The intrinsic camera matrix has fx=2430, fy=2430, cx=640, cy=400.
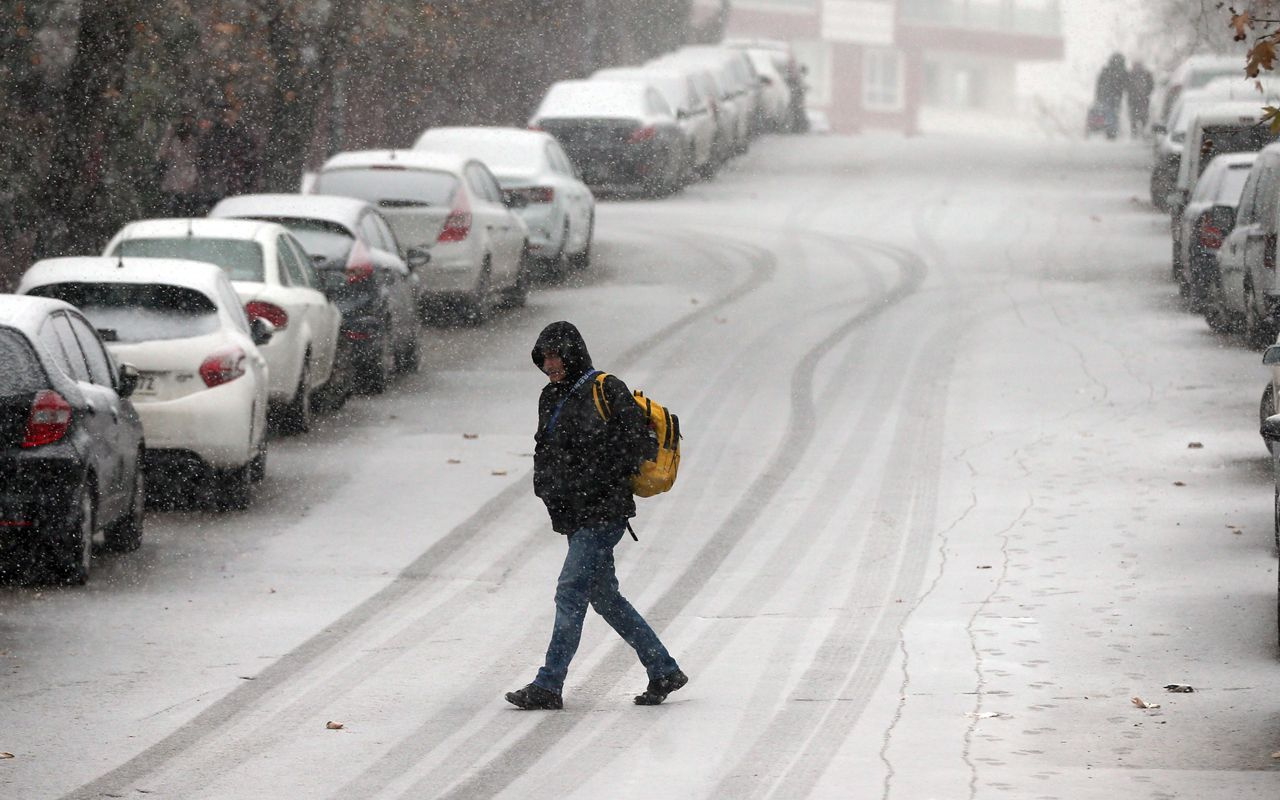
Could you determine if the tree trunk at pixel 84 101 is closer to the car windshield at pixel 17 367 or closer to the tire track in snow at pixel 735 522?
the tire track in snow at pixel 735 522

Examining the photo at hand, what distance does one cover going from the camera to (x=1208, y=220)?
75.7 ft

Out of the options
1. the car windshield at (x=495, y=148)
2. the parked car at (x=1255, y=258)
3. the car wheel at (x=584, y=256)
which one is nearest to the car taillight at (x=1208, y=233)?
the parked car at (x=1255, y=258)

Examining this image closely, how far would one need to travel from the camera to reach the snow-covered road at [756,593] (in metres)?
8.74

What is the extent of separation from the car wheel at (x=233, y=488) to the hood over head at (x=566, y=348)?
5380 millimetres

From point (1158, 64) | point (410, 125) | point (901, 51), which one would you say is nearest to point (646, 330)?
point (410, 125)

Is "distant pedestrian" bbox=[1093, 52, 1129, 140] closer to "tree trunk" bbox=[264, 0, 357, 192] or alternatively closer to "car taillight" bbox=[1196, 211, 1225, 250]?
"car taillight" bbox=[1196, 211, 1225, 250]

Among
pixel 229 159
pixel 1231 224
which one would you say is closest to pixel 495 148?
pixel 229 159

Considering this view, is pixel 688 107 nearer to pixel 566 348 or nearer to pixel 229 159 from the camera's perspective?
pixel 229 159

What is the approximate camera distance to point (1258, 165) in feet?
70.5

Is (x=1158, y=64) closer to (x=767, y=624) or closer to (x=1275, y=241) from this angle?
(x=1275, y=241)

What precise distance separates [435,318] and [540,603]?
12.1 m

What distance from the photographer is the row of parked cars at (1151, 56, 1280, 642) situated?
2041 cm

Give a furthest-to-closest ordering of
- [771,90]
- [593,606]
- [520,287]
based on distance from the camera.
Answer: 1. [771,90]
2. [520,287]
3. [593,606]

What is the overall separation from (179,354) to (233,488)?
2.89ft
